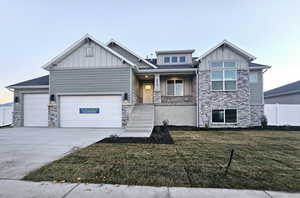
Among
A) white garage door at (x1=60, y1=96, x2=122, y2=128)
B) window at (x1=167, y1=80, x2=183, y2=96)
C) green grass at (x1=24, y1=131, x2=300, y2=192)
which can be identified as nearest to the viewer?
green grass at (x1=24, y1=131, x2=300, y2=192)

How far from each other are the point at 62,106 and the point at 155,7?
12.3 metres

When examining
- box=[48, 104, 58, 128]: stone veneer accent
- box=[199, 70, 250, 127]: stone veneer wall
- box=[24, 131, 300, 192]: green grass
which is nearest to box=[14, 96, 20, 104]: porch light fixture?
box=[48, 104, 58, 128]: stone veneer accent

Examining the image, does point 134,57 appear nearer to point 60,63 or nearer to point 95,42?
point 95,42

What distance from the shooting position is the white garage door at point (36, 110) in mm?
10500

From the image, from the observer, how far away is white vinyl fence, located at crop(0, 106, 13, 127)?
445 inches

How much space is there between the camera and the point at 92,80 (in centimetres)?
989

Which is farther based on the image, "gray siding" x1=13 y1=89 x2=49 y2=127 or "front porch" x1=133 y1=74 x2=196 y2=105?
"front porch" x1=133 y1=74 x2=196 y2=105

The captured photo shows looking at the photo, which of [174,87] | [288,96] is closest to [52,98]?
[174,87]

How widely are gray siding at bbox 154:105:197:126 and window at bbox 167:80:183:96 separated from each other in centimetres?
200

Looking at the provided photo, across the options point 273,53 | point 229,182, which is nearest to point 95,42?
point 229,182

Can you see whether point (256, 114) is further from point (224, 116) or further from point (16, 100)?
point (16, 100)

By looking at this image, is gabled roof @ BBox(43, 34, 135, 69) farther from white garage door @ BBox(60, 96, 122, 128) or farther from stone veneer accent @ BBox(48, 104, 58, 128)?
stone veneer accent @ BBox(48, 104, 58, 128)

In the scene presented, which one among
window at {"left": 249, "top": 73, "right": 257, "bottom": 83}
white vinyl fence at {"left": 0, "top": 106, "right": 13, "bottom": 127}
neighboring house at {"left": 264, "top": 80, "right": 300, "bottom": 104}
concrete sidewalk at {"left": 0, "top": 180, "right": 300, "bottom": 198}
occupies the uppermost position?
window at {"left": 249, "top": 73, "right": 257, "bottom": 83}

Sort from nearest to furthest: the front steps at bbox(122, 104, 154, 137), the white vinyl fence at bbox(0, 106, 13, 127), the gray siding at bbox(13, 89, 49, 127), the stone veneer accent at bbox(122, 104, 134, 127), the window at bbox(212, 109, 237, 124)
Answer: the front steps at bbox(122, 104, 154, 137) < the stone veneer accent at bbox(122, 104, 134, 127) < the window at bbox(212, 109, 237, 124) < the gray siding at bbox(13, 89, 49, 127) < the white vinyl fence at bbox(0, 106, 13, 127)
